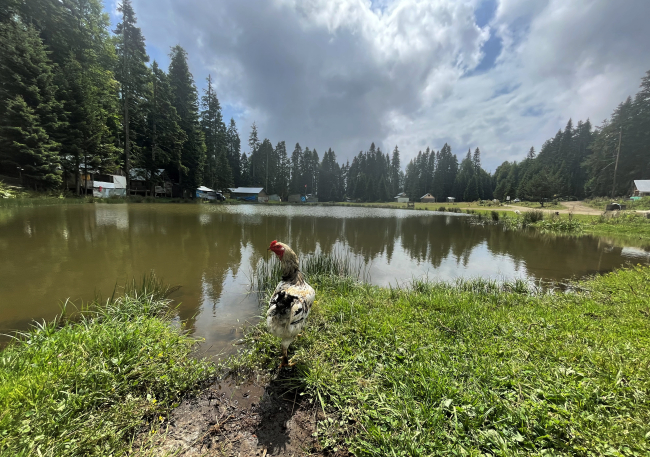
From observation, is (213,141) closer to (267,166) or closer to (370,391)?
(267,166)

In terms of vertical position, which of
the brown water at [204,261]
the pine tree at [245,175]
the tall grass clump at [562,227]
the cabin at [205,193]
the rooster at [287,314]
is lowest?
the brown water at [204,261]

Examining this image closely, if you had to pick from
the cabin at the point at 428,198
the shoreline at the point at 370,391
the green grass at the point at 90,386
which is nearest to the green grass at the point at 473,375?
the shoreline at the point at 370,391

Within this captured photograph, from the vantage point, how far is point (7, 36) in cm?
2012

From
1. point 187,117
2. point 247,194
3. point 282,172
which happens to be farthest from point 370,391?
point 282,172

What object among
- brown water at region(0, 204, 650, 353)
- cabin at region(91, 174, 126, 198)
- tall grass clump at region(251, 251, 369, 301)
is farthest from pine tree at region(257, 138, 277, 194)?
tall grass clump at region(251, 251, 369, 301)

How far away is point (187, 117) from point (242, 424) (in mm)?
47717

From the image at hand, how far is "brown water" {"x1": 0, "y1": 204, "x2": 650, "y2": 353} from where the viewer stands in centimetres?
513

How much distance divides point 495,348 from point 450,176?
9062 centimetres

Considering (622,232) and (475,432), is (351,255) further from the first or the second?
(622,232)

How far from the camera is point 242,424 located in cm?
251

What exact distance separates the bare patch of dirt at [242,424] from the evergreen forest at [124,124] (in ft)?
98.1

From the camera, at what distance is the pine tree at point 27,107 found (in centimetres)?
2000

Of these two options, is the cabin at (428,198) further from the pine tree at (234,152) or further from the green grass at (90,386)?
the green grass at (90,386)

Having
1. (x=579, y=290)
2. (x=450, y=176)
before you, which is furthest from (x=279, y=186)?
(x=579, y=290)
